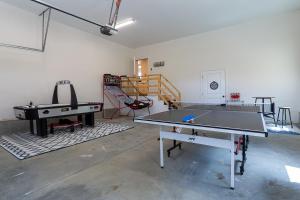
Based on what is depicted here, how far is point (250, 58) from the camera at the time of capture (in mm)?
6305

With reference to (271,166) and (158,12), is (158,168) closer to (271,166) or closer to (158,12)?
(271,166)

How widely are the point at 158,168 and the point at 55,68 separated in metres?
5.30

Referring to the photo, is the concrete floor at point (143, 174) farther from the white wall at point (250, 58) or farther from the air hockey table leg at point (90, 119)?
the white wall at point (250, 58)

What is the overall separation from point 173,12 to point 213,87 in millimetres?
3496

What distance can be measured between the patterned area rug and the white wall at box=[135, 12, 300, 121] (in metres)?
4.75

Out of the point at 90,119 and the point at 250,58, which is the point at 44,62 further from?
the point at 250,58

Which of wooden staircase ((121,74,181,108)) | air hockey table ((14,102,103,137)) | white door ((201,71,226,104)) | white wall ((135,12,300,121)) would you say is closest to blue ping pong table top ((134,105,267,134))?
air hockey table ((14,102,103,137))

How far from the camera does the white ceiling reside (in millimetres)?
4809

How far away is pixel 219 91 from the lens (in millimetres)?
7047

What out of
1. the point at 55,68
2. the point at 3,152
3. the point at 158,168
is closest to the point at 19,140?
the point at 3,152

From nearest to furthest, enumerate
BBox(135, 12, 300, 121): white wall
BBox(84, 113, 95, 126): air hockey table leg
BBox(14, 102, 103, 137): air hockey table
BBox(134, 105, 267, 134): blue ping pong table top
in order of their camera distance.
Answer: BBox(134, 105, 267, 134): blue ping pong table top, BBox(14, 102, 103, 137): air hockey table, BBox(84, 113, 95, 126): air hockey table leg, BBox(135, 12, 300, 121): white wall

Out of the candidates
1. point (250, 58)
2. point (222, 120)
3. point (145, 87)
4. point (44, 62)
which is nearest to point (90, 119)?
point (44, 62)

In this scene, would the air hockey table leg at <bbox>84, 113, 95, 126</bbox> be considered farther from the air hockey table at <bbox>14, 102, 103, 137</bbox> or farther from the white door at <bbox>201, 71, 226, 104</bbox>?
the white door at <bbox>201, 71, 226, 104</bbox>

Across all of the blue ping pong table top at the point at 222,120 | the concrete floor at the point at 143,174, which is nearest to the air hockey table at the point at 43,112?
the concrete floor at the point at 143,174
